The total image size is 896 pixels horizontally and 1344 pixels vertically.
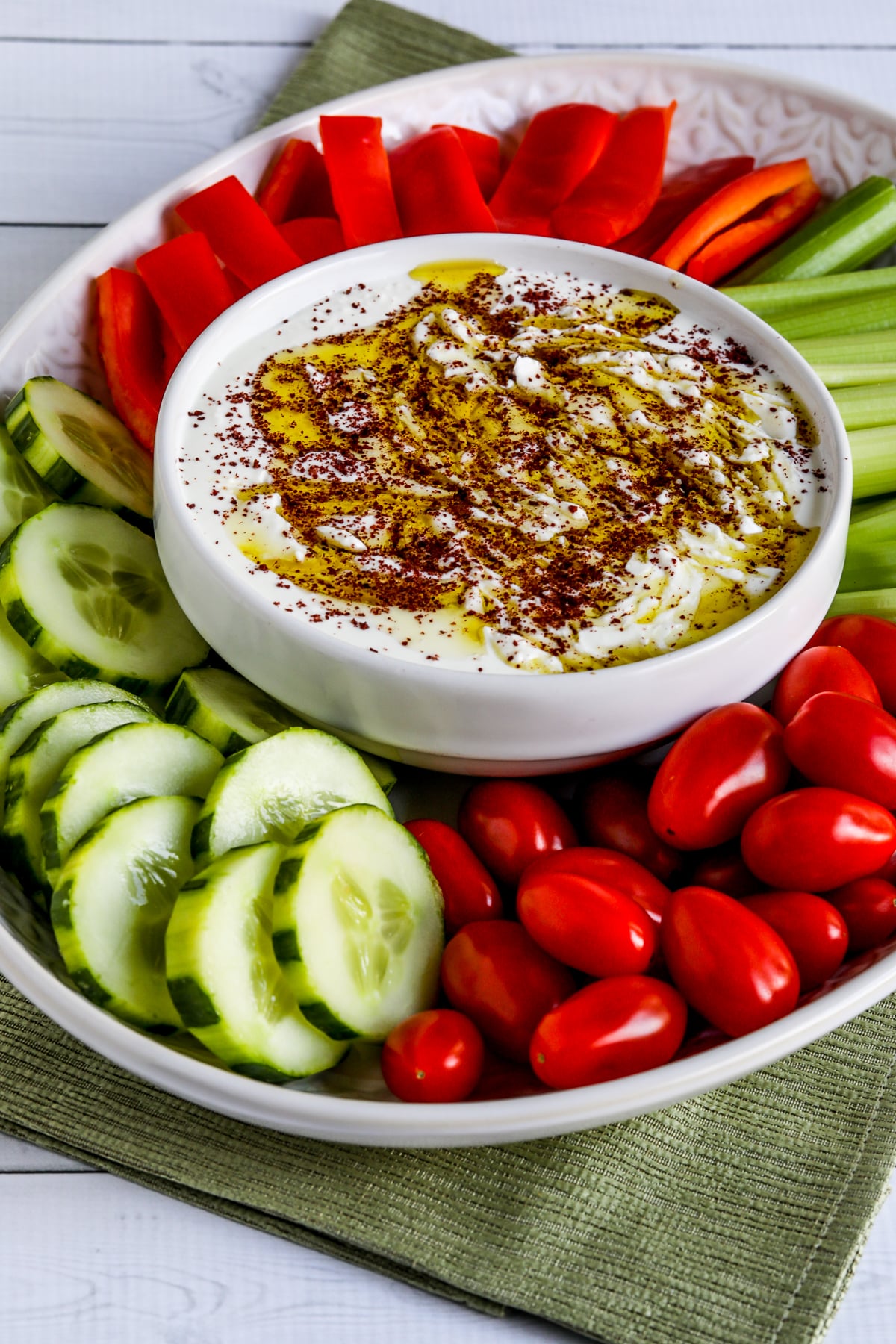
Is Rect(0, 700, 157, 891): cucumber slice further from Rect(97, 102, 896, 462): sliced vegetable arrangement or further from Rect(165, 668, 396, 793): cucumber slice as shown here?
Rect(97, 102, 896, 462): sliced vegetable arrangement

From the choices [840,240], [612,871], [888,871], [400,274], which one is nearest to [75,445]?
[400,274]

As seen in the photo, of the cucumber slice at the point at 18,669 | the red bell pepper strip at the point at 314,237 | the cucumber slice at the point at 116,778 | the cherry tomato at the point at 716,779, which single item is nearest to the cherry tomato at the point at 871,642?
the cherry tomato at the point at 716,779

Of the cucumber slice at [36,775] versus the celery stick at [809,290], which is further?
the celery stick at [809,290]

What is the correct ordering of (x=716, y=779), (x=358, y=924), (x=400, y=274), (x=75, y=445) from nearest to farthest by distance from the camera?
(x=358, y=924) → (x=716, y=779) → (x=75, y=445) → (x=400, y=274)

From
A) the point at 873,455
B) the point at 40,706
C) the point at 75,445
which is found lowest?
the point at 40,706

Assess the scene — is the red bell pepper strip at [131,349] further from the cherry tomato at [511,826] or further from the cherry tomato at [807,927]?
the cherry tomato at [807,927]

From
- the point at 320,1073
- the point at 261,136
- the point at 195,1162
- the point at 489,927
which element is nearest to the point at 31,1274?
the point at 195,1162

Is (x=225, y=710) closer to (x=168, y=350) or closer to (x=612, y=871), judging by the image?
(x=612, y=871)

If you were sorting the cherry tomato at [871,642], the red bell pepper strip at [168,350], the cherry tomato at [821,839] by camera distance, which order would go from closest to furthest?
1. the cherry tomato at [821,839]
2. the cherry tomato at [871,642]
3. the red bell pepper strip at [168,350]
